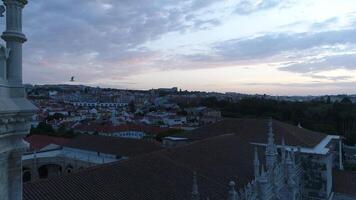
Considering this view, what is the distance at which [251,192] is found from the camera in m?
15.6

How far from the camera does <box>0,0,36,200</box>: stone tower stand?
515cm

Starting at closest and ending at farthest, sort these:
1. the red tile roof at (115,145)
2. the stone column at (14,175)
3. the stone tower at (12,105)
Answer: the stone tower at (12,105) < the stone column at (14,175) < the red tile roof at (115,145)

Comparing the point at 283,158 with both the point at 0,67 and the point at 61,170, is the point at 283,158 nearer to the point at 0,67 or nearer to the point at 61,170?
the point at 0,67

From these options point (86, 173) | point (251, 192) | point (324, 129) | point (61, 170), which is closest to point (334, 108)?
point (324, 129)

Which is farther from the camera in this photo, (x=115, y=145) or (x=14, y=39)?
(x=115, y=145)

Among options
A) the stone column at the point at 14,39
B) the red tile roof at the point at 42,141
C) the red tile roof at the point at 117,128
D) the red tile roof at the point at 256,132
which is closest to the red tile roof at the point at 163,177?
the red tile roof at the point at 256,132

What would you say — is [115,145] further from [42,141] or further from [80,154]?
[42,141]

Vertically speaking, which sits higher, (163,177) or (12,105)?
(12,105)

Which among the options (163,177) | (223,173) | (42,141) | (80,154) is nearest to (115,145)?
(80,154)

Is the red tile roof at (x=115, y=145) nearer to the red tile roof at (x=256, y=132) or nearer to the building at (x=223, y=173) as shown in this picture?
the red tile roof at (x=256, y=132)

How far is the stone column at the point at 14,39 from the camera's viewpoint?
17.3 ft

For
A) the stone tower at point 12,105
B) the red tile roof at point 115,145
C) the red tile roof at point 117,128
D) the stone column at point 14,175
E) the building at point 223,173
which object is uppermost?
the stone tower at point 12,105

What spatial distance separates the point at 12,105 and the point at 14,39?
90 centimetres

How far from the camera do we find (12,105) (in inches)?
203
